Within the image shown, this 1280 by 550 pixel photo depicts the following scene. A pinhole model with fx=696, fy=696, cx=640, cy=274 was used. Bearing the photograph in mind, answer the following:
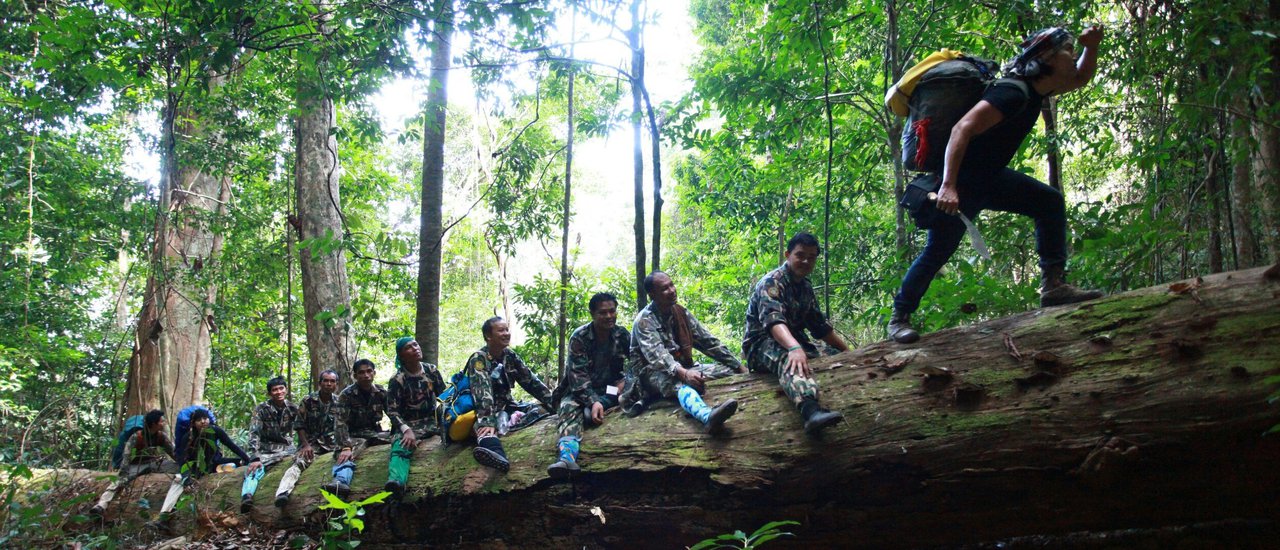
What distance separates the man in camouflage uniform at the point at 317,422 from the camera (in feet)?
25.0

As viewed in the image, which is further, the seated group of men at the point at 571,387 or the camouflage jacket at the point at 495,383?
the camouflage jacket at the point at 495,383

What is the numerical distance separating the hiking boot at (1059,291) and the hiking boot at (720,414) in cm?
225

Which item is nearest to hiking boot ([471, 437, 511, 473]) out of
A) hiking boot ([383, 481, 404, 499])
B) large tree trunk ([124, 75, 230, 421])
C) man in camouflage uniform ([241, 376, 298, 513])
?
hiking boot ([383, 481, 404, 499])

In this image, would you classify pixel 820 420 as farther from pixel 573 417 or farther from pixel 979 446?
pixel 573 417

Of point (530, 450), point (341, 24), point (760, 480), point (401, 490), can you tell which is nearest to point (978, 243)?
point (760, 480)

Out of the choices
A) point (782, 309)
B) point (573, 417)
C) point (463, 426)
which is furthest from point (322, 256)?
point (782, 309)

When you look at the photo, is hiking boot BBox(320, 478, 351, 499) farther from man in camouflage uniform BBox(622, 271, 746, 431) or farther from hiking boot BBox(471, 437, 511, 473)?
man in camouflage uniform BBox(622, 271, 746, 431)

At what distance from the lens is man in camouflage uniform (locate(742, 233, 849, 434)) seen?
4.77m

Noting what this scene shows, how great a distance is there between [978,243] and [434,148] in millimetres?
6967

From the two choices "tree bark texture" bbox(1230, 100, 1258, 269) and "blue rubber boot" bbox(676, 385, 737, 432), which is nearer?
"blue rubber boot" bbox(676, 385, 737, 432)

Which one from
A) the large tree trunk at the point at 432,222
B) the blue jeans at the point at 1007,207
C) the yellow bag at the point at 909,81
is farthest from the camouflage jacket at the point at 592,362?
the yellow bag at the point at 909,81

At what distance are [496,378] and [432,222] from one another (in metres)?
2.89

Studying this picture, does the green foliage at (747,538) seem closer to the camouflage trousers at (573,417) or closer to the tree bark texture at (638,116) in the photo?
the camouflage trousers at (573,417)

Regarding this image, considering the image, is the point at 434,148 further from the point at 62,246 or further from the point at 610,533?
the point at 62,246
